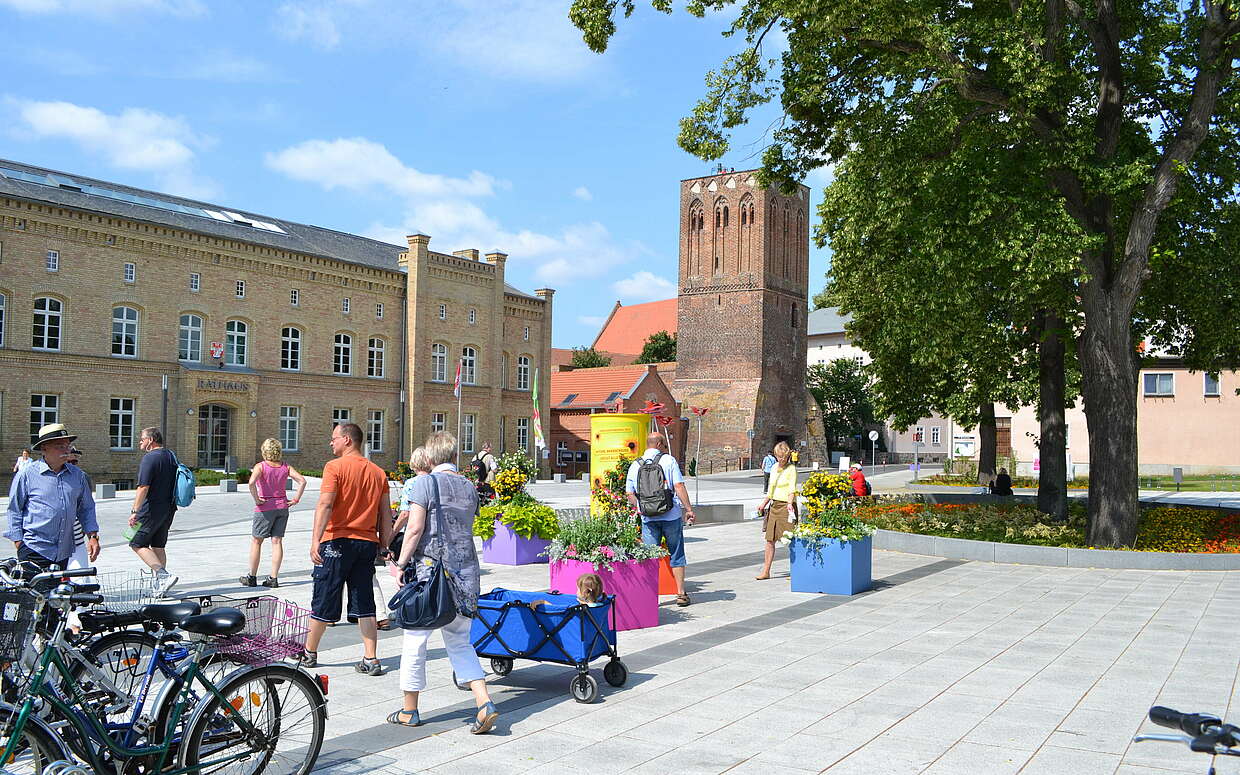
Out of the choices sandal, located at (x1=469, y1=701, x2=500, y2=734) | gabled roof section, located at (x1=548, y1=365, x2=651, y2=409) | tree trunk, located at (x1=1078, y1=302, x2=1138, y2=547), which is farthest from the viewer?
gabled roof section, located at (x1=548, y1=365, x2=651, y2=409)

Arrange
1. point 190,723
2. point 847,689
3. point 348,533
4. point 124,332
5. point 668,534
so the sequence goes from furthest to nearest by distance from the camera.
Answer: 1. point 124,332
2. point 668,534
3. point 348,533
4. point 847,689
5. point 190,723

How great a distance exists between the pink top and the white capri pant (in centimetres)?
569

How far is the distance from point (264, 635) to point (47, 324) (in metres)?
36.7

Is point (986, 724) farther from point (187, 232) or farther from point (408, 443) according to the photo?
point (408, 443)

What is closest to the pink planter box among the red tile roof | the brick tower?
the brick tower

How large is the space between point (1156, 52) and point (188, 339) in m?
36.4

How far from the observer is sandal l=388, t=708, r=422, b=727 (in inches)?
244

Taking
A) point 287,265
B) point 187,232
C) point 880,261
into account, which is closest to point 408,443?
point 287,265

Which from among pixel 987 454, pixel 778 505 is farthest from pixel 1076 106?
pixel 987 454

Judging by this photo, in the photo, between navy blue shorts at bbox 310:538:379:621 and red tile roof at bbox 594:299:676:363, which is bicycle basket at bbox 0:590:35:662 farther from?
red tile roof at bbox 594:299:676:363

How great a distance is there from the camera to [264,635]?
479 centimetres

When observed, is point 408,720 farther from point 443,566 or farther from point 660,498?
point 660,498

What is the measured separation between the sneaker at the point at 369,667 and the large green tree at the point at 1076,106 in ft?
35.5

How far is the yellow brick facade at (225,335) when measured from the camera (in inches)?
1383
